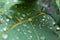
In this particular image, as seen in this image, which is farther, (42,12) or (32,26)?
(42,12)

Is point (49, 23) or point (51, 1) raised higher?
point (51, 1)

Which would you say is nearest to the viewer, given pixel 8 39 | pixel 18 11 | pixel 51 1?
pixel 8 39

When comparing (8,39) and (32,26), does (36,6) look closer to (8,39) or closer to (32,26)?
(32,26)

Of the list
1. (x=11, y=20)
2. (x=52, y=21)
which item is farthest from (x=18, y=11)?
(x=52, y=21)

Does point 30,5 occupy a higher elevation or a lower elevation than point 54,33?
higher

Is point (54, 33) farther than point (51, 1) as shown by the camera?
No

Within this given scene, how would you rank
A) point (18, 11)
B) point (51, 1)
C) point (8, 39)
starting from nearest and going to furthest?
point (8, 39), point (18, 11), point (51, 1)

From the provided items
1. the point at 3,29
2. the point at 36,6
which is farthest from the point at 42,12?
the point at 3,29

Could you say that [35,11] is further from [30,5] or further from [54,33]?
[54,33]
